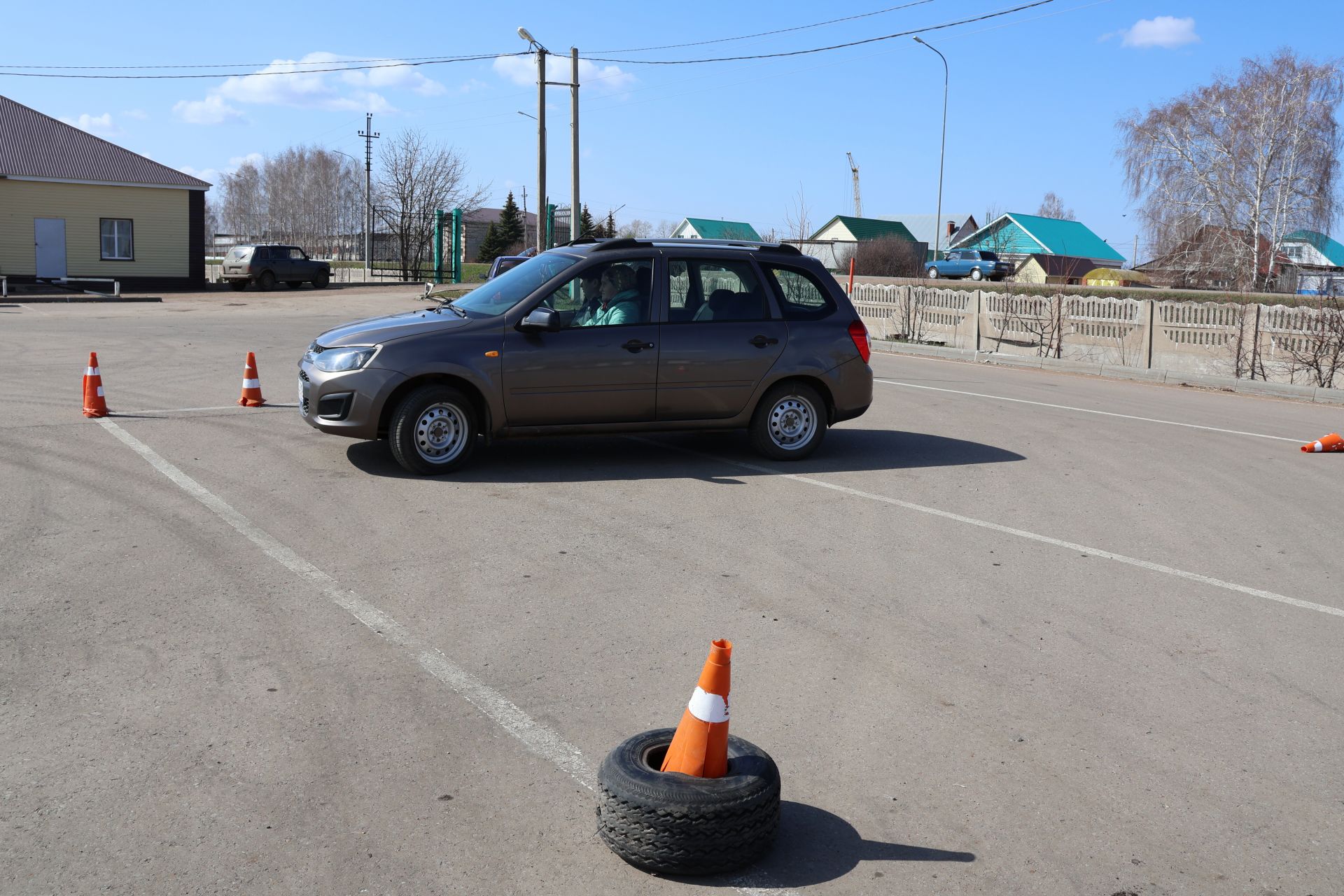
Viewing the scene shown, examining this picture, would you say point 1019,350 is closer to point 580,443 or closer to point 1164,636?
point 580,443

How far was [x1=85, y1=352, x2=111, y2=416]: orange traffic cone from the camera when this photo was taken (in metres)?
11.0

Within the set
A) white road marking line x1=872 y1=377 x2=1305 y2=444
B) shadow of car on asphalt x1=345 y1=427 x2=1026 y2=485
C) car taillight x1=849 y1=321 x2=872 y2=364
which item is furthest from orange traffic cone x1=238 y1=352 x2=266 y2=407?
white road marking line x1=872 y1=377 x2=1305 y2=444

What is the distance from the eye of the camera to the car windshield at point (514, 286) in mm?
9102

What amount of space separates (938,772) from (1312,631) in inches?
113

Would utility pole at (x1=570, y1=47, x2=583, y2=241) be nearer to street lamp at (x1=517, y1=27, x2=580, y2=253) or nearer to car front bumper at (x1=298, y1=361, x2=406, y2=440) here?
street lamp at (x1=517, y1=27, x2=580, y2=253)

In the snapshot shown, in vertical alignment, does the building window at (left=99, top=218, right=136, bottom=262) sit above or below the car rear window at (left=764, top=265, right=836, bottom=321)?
above

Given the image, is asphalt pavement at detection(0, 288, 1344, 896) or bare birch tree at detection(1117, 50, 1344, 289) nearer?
asphalt pavement at detection(0, 288, 1344, 896)

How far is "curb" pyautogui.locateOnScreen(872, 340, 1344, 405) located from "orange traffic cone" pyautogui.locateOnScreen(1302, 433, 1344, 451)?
605 cm

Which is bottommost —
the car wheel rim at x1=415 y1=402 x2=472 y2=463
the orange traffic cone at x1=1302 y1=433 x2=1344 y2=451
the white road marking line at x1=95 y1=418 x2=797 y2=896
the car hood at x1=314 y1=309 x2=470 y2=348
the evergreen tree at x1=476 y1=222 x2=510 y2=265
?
the white road marking line at x1=95 y1=418 x2=797 y2=896

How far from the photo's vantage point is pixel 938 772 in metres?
4.21

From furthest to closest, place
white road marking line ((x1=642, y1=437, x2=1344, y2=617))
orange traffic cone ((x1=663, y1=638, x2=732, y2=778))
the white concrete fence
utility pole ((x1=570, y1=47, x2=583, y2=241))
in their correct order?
utility pole ((x1=570, y1=47, x2=583, y2=241)) → the white concrete fence → white road marking line ((x1=642, y1=437, x2=1344, y2=617)) → orange traffic cone ((x1=663, y1=638, x2=732, y2=778))

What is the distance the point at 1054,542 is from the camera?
753 centimetres

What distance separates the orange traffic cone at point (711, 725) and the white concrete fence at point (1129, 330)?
680 inches

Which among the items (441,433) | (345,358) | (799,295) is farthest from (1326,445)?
(345,358)
